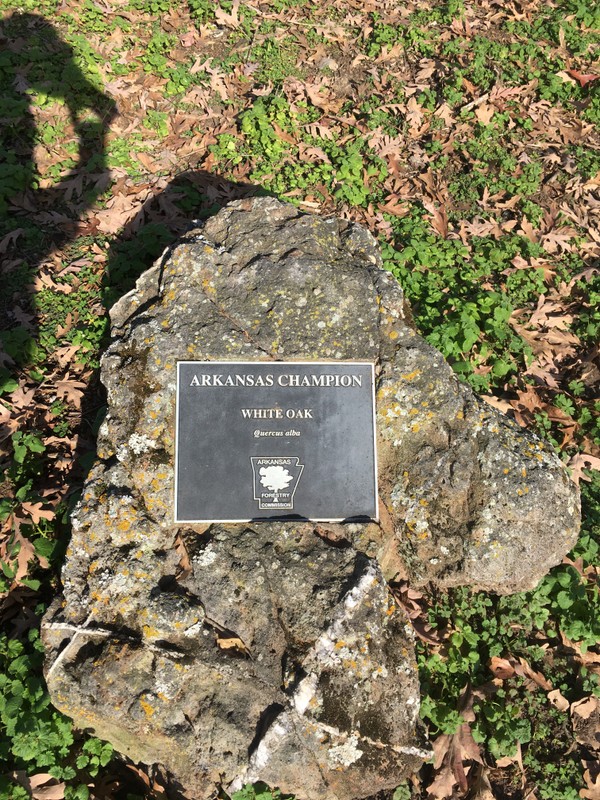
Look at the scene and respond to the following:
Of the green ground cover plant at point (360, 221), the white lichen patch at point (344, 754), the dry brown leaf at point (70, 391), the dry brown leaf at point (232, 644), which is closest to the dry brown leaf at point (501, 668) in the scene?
the green ground cover plant at point (360, 221)

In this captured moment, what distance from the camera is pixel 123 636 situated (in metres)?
3.03

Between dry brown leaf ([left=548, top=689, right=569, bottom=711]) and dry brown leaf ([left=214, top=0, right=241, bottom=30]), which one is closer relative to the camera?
dry brown leaf ([left=548, top=689, right=569, bottom=711])

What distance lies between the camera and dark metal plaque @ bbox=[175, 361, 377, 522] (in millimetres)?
3340

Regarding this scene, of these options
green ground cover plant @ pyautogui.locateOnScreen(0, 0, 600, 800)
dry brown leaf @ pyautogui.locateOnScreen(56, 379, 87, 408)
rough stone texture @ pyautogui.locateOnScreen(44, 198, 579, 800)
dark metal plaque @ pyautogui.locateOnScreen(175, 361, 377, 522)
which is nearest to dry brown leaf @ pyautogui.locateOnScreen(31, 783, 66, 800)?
green ground cover plant @ pyautogui.locateOnScreen(0, 0, 600, 800)

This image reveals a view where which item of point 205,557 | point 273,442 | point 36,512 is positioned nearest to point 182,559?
point 205,557

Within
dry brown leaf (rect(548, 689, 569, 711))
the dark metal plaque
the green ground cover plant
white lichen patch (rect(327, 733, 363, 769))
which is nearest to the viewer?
white lichen patch (rect(327, 733, 363, 769))

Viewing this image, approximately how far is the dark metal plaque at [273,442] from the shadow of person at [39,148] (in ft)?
7.96

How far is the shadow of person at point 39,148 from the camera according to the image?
5.50 m

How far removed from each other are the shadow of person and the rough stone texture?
2.18 m

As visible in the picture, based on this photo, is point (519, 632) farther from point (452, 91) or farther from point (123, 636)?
point (452, 91)

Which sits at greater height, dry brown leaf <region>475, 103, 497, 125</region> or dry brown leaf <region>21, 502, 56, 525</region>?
dry brown leaf <region>475, 103, 497, 125</region>

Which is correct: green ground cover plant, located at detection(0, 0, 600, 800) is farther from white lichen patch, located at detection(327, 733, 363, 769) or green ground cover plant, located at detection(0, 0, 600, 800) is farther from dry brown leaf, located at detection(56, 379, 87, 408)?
white lichen patch, located at detection(327, 733, 363, 769)

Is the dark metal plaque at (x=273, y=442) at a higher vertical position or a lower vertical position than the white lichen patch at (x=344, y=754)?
higher

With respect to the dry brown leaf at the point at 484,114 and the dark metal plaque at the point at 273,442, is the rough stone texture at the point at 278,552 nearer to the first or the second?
the dark metal plaque at the point at 273,442
